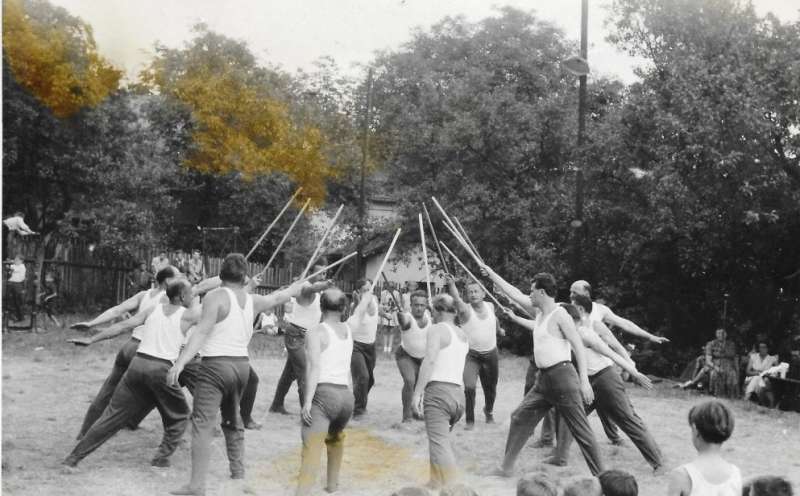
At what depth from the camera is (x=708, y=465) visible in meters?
4.41

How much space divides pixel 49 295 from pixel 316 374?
51.1 feet

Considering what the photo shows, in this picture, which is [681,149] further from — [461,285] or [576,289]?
[576,289]

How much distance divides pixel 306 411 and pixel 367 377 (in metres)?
4.88

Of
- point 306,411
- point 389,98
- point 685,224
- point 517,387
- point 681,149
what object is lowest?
point 517,387

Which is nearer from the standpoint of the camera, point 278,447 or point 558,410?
point 558,410

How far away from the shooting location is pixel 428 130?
2836 centimetres

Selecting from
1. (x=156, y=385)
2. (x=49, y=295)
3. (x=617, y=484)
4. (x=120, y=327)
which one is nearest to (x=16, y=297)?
(x=49, y=295)

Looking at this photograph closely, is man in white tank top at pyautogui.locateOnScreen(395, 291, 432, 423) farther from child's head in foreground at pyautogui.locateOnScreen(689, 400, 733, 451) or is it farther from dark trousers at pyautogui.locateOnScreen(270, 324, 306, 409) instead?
child's head in foreground at pyautogui.locateOnScreen(689, 400, 733, 451)

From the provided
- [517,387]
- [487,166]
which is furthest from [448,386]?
[487,166]

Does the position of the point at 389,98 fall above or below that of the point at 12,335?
above

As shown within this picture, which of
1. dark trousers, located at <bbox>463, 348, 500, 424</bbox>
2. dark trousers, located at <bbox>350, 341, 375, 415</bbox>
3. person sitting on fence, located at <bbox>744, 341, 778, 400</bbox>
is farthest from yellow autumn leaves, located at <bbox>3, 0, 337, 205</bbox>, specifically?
person sitting on fence, located at <bbox>744, 341, 778, 400</bbox>

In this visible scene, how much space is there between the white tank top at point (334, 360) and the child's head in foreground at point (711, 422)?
130 inches

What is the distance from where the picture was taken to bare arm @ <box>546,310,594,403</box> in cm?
805

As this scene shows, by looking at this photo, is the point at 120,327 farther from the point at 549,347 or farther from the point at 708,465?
the point at 708,465
